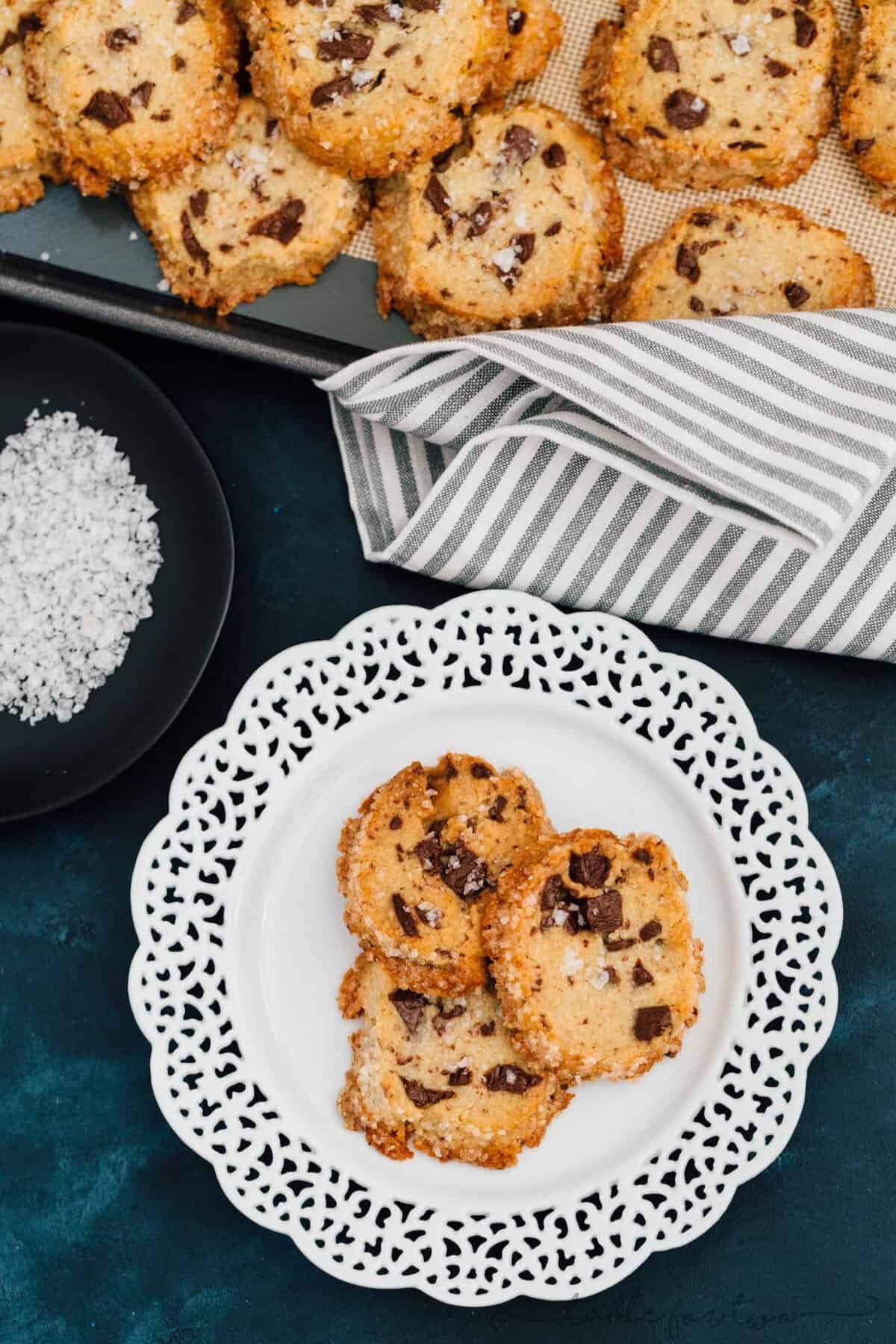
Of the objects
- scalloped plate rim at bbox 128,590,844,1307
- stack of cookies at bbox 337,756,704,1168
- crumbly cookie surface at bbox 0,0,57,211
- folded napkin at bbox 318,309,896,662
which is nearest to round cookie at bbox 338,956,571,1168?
stack of cookies at bbox 337,756,704,1168

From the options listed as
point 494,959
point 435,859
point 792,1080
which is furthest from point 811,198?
point 792,1080

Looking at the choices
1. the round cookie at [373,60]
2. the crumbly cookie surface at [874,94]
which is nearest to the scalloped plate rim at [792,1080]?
the round cookie at [373,60]

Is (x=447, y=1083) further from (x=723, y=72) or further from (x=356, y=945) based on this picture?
(x=723, y=72)

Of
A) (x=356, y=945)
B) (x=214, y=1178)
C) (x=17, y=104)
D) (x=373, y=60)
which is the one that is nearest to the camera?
(x=373, y=60)

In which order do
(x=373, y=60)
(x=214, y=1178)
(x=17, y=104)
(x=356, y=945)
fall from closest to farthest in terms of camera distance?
(x=373, y=60) → (x=17, y=104) → (x=356, y=945) → (x=214, y=1178)

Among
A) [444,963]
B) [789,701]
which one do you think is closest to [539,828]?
[444,963]

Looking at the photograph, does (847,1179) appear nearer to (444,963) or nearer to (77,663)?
(444,963)

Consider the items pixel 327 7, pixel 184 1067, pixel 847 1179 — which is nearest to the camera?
pixel 327 7
